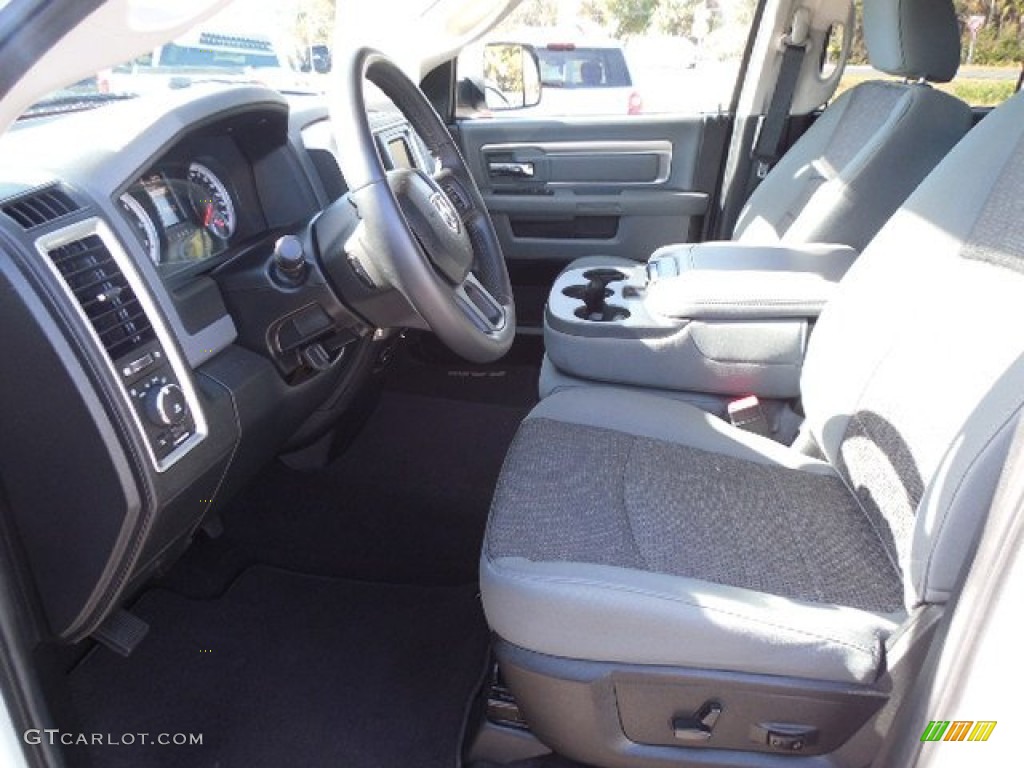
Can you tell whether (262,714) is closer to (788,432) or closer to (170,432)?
(170,432)

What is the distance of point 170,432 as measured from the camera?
44.8 inches

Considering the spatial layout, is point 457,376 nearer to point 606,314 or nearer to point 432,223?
point 606,314

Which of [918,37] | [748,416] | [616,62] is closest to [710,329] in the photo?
[748,416]

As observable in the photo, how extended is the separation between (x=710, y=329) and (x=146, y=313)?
110cm

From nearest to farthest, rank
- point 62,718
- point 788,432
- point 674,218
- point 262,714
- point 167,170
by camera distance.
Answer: point 62,718 < point 167,170 < point 262,714 < point 788,432 < point 674,218

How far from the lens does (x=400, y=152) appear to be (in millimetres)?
1742

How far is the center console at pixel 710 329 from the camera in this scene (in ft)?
5.86

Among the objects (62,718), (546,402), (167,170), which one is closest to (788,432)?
(546,402)

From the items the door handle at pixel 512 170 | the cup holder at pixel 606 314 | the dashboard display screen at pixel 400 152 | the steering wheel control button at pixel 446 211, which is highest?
the steering wheel control button at pixel 446 211

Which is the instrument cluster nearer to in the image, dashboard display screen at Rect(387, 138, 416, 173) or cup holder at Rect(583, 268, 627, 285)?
dashboard display screen at Rect(387, 138, 416, 173)

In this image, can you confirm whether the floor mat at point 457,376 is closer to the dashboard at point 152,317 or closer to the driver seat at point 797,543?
the dashboard at point 152,317

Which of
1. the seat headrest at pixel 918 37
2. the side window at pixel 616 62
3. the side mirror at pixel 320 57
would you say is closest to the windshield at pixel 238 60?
the side mirror at pixel 320 57

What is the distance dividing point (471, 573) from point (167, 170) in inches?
39.5

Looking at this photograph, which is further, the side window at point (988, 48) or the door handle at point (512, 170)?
the door handle at point (512, 170)
